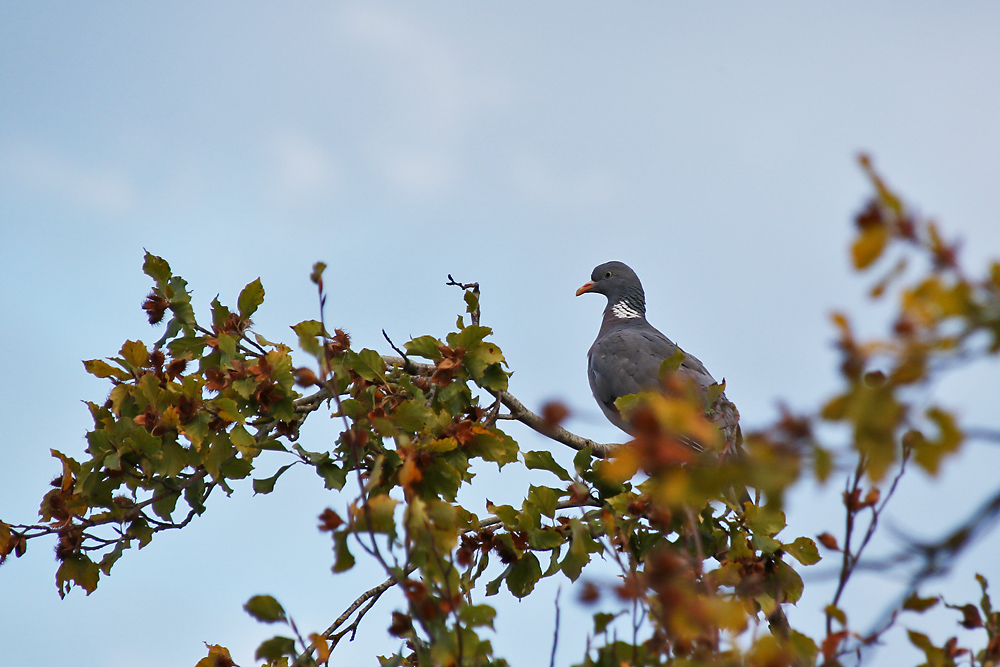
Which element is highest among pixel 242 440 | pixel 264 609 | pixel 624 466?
pixel 242 440

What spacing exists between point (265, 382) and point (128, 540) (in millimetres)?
875

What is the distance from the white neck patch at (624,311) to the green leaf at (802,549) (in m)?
5.48

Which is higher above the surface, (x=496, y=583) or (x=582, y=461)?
(x=582, y=461)

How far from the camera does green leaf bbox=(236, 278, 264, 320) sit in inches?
153

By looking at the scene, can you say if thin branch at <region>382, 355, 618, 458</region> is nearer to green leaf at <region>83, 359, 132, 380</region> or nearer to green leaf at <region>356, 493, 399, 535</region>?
green leaf at <region>83, 359, 132, 380</region>

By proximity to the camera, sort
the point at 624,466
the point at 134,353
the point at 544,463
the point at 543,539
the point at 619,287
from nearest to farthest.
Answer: the point at 624,466, the point at 543,539, the point at 544,463, the point at 134,353, the point at 619,287

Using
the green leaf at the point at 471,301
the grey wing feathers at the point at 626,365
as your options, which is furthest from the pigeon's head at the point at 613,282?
the green leaf at the point at 471,301

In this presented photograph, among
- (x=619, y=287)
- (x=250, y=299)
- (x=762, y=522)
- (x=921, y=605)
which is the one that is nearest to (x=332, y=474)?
(x=250, y=299)

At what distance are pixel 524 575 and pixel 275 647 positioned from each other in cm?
141

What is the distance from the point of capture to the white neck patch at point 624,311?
9070mm

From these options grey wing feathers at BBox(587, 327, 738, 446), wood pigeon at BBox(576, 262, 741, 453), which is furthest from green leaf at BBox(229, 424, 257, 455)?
grey wing feathers at BBox(587, 327, 738, 446)

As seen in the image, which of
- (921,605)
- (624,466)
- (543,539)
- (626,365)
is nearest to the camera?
(624,466)

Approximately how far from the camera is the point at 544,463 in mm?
3438

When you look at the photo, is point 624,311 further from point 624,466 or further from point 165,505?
point 624,466
